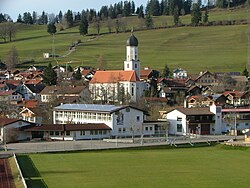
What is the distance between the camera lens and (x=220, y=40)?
303 feet

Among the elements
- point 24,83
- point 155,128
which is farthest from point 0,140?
point 24,83

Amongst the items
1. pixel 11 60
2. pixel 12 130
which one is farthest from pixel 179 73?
pixel 12 130

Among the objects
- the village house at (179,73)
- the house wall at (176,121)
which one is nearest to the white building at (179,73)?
the village house at (179,73)

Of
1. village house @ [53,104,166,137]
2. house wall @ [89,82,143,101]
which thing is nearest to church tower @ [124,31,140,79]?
house wall @ [89,82,143,101]

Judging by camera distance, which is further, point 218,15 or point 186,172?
point 218,15

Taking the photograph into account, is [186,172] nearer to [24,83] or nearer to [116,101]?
[116,101]

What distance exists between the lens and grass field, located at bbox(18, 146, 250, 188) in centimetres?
1738

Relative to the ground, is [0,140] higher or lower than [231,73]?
lower

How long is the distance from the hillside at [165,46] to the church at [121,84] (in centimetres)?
1821

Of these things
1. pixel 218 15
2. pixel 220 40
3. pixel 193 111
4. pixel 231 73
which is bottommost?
pixel 193 111

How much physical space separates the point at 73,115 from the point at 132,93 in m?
17.1

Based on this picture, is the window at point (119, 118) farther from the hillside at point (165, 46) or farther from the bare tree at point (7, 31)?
the bare tree at point (7, 31)

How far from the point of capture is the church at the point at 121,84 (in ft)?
162

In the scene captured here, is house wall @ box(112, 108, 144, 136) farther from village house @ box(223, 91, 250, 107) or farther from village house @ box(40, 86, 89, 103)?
village house @ box(223, 91, 250, 107)
